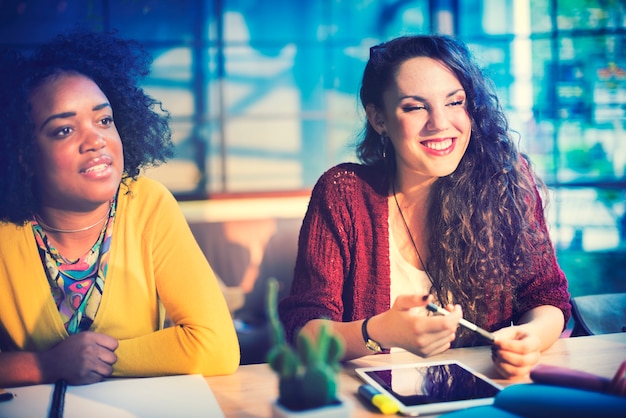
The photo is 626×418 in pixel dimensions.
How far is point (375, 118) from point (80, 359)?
0.85m

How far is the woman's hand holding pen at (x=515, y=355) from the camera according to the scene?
3.47ft

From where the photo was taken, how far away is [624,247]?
7.96ft

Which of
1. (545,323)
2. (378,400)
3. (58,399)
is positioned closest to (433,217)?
(545,323)

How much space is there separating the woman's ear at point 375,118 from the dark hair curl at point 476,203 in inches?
0.7

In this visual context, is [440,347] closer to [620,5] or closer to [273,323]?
[273,323]

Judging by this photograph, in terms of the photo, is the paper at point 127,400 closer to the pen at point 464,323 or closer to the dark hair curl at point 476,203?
the pen at point 464,323

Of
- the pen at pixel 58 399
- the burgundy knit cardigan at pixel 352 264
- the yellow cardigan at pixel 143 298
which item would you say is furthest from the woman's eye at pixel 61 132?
the burgundy knit cardigan at pixel 352 264

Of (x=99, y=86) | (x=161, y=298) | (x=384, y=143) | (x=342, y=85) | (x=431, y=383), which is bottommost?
(x=431, y=383)

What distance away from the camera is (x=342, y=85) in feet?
9.88

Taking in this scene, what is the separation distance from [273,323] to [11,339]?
0.63m

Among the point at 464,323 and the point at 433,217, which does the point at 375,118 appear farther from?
the point at 464,323

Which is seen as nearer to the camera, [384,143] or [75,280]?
[75,280]

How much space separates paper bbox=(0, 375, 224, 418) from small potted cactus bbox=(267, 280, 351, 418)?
0.19 m

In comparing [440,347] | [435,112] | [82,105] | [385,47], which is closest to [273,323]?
[440,347]
